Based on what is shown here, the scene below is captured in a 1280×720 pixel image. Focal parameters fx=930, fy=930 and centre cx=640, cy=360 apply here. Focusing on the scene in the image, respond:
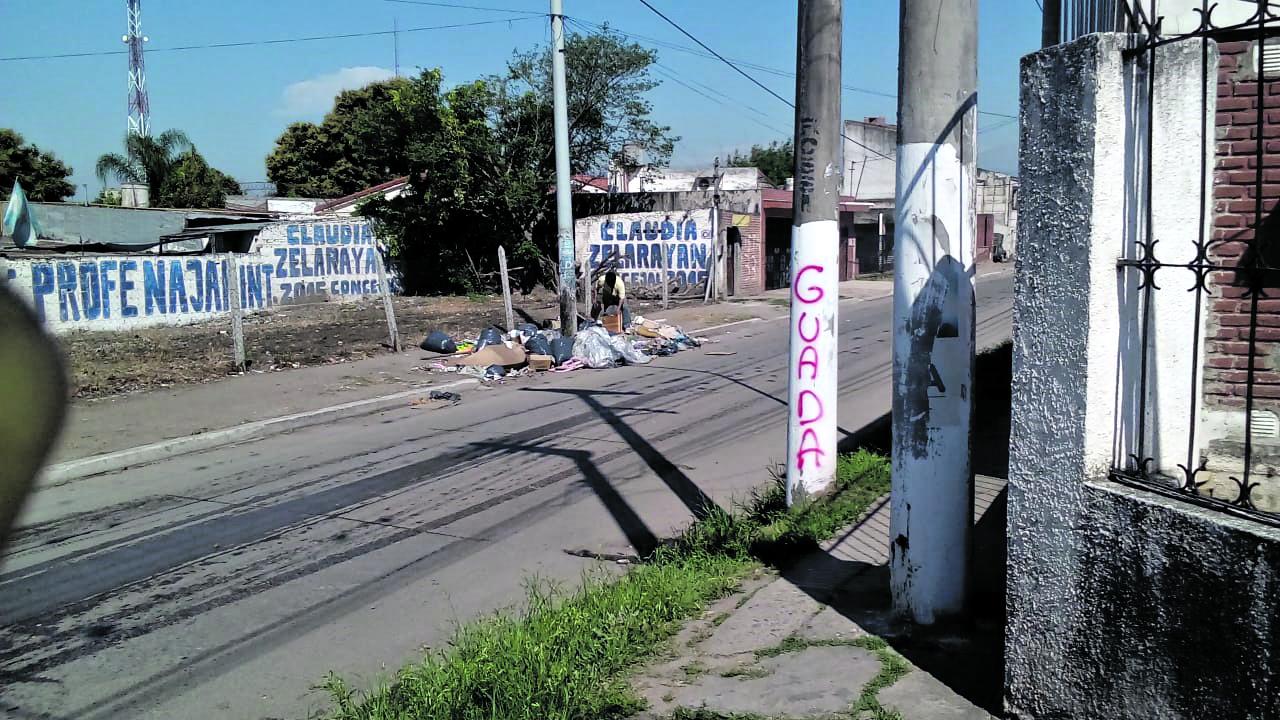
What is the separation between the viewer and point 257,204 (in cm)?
4212

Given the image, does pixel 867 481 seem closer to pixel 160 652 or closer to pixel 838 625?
pixel 838 625

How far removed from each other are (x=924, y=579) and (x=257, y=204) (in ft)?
140

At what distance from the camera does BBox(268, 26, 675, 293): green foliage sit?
2991cm

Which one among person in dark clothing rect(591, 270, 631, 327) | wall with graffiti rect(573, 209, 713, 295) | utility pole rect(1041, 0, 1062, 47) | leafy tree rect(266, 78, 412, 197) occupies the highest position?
leafy tree rect(266, 78, 412, 197)

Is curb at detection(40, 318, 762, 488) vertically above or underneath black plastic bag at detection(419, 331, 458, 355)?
underneath

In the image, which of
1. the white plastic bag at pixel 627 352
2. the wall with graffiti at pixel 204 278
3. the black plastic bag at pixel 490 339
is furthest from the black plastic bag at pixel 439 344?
the wall with graffiti at pixel 204 278

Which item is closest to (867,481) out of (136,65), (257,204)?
(257,204)

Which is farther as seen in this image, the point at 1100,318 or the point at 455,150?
the point at 455,150

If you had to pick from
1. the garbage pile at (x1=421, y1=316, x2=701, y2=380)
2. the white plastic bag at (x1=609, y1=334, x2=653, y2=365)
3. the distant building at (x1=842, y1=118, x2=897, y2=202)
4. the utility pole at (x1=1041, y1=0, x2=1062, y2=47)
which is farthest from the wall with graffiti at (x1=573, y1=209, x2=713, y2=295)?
the distant building at (x1=842, y1=118, x2=897, y2=202)

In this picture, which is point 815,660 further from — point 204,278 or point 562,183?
point 204,278

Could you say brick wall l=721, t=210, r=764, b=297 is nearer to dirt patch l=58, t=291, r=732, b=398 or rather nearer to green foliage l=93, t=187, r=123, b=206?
dirt patch l=58, t=291, r=732, b=398

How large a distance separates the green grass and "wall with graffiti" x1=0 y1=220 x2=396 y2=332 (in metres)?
11.3

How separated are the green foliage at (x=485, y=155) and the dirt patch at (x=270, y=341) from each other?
4.33m

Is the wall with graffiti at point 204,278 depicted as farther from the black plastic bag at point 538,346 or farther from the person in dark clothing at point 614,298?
the person in dark clothing at point 614,298
